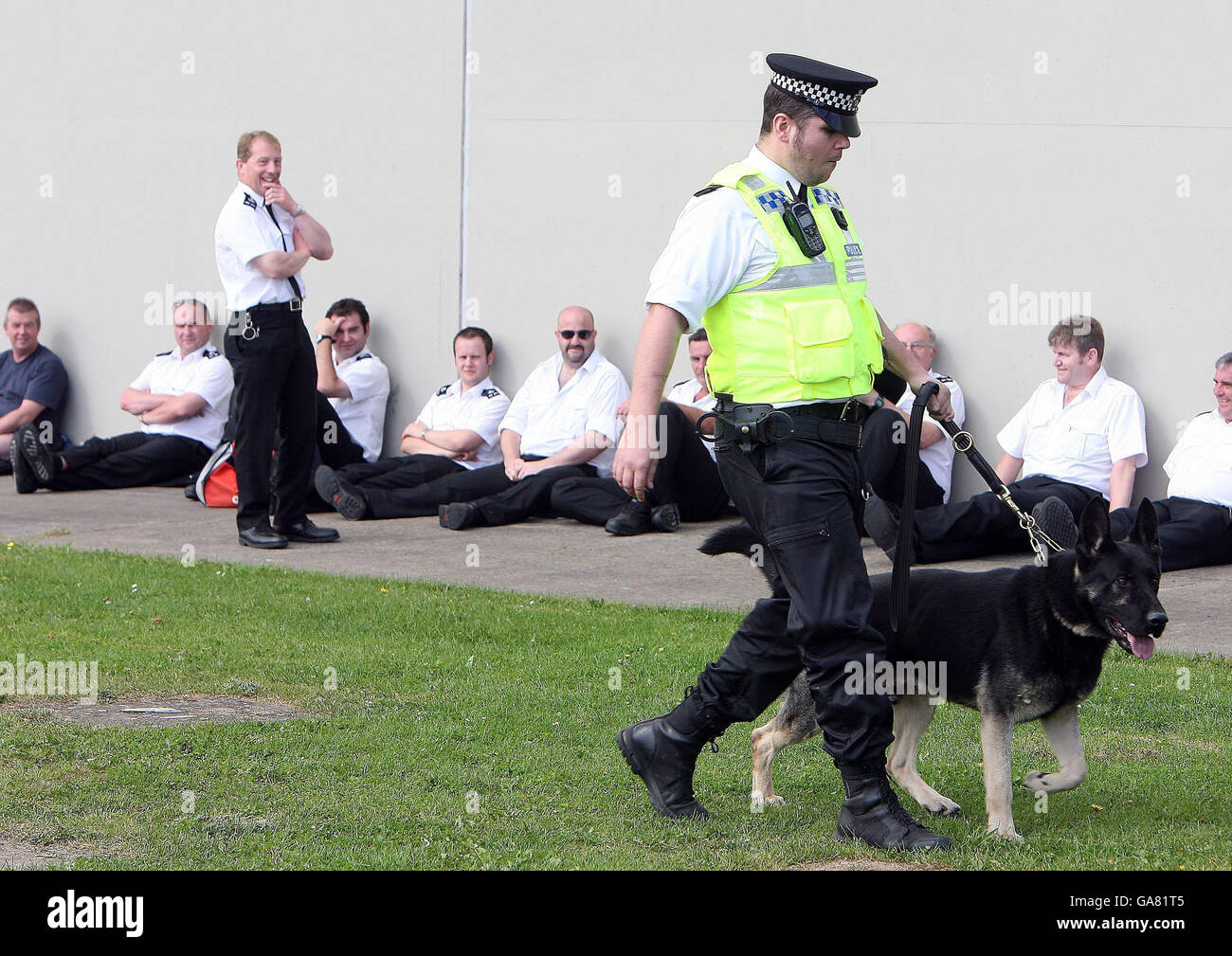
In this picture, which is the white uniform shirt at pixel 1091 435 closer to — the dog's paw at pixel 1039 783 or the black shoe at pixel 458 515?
the black shoe at pixel 458 515

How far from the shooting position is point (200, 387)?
12891mm

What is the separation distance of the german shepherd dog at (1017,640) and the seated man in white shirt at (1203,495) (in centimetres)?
395

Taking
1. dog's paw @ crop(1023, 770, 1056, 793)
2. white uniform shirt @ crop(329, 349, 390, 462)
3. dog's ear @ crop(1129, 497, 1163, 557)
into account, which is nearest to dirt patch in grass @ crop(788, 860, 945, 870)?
dog's paw @ crop(1023, 770, 1056, 793)

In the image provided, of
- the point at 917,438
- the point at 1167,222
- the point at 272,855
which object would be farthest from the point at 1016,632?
the point at 1167,222

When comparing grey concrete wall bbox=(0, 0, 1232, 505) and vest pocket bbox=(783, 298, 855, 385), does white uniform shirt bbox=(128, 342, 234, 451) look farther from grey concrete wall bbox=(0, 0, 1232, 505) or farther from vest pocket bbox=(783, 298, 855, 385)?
vest pocket bbox=(783, 298, 855, 385)

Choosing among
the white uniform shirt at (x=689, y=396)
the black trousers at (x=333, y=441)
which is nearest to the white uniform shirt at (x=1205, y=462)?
the white uniform shirt at (x=689, y=396)

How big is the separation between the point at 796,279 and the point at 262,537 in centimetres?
603

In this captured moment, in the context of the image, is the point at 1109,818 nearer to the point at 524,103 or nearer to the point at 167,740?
the point at 167,740

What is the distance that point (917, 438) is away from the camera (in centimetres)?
467

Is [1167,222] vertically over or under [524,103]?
under

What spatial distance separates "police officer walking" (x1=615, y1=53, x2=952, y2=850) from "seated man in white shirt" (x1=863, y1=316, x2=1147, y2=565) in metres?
4.58

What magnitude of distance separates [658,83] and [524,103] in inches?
48.3

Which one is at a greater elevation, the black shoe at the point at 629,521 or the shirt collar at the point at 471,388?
the shirt collar at the point at 471,388

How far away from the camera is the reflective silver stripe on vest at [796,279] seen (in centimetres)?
439
